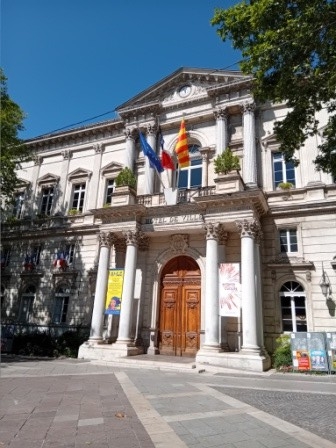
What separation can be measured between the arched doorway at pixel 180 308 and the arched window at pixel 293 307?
12.3ft

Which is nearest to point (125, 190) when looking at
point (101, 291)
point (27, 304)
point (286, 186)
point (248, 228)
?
point (101, 291)

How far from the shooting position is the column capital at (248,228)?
44.5 feet

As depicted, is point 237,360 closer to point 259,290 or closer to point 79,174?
point 259,290

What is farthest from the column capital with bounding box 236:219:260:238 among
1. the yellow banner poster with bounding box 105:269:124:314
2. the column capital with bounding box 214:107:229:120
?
the column capital with bounding box 214:107:229:120

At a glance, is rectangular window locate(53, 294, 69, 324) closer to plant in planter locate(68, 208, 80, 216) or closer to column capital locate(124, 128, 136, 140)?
plant in planter locate(68, 208, 80, 216)

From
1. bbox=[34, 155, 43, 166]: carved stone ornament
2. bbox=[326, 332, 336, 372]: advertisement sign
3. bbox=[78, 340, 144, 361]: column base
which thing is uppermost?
bbox=[34, 155, 43, 166]: carved stone ornament

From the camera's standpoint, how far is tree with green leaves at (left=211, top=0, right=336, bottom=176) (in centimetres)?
777

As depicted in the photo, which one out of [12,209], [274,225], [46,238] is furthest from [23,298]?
[274,225]

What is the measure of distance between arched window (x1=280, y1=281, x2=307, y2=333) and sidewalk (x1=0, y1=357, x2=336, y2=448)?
3.46 m

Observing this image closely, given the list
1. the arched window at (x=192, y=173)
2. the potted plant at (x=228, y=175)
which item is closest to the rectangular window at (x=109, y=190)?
the arched window at (x=192, y=173)

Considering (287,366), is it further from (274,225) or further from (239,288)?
(274,225)

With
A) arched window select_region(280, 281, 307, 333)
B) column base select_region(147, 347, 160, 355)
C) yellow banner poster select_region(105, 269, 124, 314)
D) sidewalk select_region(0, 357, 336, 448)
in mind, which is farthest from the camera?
column base select_region(147, 347, 160, 355)

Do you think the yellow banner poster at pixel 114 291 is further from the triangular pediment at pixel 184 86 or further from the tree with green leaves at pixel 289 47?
the triangular pediment at pixel 184 86

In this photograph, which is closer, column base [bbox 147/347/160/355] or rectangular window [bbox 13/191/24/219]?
column base [bbox 147/347/160/355]
